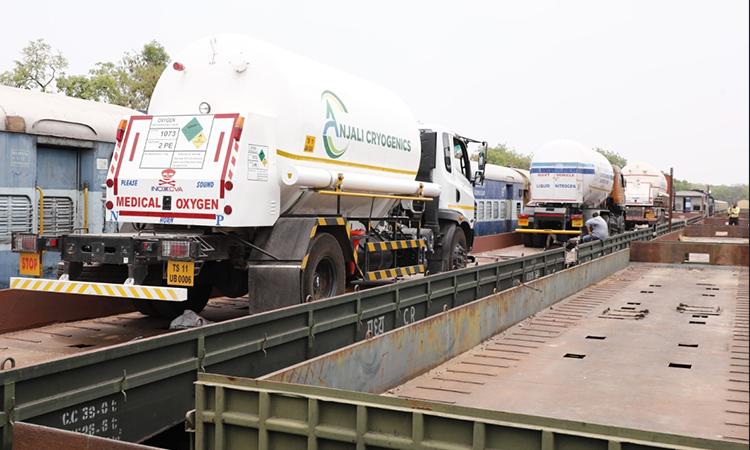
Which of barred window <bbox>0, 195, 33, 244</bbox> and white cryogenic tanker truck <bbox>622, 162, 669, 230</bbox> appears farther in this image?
white cryogenic tanker truck <bbox>622, 162, 669, 230</bbox>

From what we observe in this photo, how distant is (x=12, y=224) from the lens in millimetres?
9359

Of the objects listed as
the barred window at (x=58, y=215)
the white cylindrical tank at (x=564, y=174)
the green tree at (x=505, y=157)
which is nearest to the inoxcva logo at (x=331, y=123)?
the barred window at (x=58, y=215)

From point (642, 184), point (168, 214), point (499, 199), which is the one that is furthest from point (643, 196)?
point (168, 214)

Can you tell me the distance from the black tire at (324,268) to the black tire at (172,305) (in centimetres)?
129

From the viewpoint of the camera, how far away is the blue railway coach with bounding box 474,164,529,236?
25047 mm

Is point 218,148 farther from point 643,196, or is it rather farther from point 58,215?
point 643,196

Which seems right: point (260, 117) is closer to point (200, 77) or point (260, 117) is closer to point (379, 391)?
point (200, 77)

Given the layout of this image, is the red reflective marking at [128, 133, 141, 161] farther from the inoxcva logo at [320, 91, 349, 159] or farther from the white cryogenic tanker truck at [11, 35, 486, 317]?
the inoxcva logo at [320, 91, 349, 159]

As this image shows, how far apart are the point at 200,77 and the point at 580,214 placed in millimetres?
17468

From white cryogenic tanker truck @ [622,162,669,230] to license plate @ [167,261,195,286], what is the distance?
31353 millimetres

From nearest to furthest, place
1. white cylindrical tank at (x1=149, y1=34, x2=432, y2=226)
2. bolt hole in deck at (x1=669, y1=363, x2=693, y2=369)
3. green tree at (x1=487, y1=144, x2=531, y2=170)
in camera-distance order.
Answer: bolt hole in deck at (x1=669, y1=363, x2=693, y2=369) → white cylindrical tank at (x1=149, y1=34, x2=432, y2=226) → green tree at (x1=487, y1=144, x2=531, y2=170)

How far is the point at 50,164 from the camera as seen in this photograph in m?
9.98

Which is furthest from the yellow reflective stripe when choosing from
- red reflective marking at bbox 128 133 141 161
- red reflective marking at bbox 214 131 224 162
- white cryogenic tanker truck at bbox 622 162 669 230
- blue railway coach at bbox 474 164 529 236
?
white cryogenic tanker truck at bbox 622 162 669 230

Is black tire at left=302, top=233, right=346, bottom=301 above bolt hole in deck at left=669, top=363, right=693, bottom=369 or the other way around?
above
